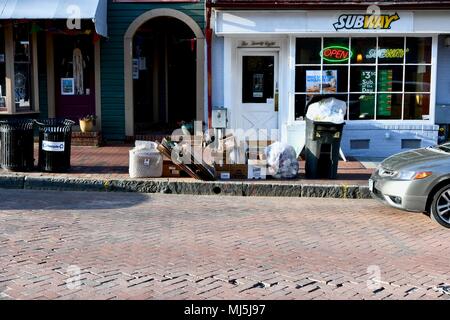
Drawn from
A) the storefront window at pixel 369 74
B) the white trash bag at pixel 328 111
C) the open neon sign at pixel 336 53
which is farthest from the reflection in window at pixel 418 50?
the white trash bag at pixel 328 111

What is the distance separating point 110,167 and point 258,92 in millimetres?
4697

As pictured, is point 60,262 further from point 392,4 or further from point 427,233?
point 392,4

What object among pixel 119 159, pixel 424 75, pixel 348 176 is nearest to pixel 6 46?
pixel 119 159

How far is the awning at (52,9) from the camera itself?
1438 centimetres

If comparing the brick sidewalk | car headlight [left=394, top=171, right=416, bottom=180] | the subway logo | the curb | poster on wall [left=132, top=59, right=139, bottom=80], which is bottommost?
the curb

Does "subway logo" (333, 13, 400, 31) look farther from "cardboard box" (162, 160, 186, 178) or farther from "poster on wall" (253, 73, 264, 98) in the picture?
"cardboard box" (162, 160, 186, 178)

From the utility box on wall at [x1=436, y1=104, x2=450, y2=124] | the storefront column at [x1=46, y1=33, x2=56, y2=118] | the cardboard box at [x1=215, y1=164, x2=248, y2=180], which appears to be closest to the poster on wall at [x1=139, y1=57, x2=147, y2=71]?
the storefront column at [x1=46, y1=33, x2=56, y2=118]

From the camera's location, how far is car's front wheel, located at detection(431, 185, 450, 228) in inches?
342

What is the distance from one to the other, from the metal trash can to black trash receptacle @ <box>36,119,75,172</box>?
233mm

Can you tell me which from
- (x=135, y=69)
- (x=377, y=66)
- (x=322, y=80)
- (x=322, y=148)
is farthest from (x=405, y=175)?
(x=135, y=69)

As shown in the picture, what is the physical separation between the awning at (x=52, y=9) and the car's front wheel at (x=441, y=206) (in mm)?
8989

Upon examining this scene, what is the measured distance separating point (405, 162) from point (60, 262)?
526 centimetres

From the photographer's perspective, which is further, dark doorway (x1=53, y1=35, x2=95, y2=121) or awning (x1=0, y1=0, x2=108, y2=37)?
dark doorway (x1=53, y1=35, x2=95, y2=121)

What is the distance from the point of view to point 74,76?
16266 mm
